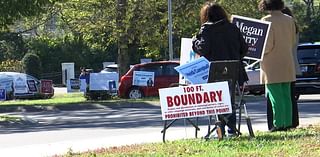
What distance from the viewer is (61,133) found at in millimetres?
13555

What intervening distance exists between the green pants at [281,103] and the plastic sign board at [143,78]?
51.7 ft

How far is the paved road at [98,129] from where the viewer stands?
36.0ft

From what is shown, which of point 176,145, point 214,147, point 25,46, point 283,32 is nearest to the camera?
point 214,147

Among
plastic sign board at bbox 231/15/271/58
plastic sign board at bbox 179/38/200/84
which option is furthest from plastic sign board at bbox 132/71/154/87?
plastic sign board at bbox 231/15/271/58

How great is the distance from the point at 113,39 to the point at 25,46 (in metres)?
24.1

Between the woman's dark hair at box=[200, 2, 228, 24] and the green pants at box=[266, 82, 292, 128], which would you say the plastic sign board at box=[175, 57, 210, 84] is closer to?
the woman's dark hair at box=[200, 2, 228, 24]

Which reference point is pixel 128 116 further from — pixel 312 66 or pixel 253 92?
pixel 253 92

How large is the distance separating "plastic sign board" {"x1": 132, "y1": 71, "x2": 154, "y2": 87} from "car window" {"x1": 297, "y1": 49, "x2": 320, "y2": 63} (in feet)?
23.8

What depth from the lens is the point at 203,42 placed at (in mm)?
9219

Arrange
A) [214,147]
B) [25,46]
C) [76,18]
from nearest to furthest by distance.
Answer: [214,147], [76,18], [25,46]

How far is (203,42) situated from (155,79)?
1646cm

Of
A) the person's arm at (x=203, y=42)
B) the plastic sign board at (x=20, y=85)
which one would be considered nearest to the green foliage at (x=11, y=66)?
the plastic sign board at (x=20, y=85)

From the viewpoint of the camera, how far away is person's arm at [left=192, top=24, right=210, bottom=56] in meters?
9.18

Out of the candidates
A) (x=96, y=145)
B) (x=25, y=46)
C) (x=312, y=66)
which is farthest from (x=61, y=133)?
(x=25, y=46)
